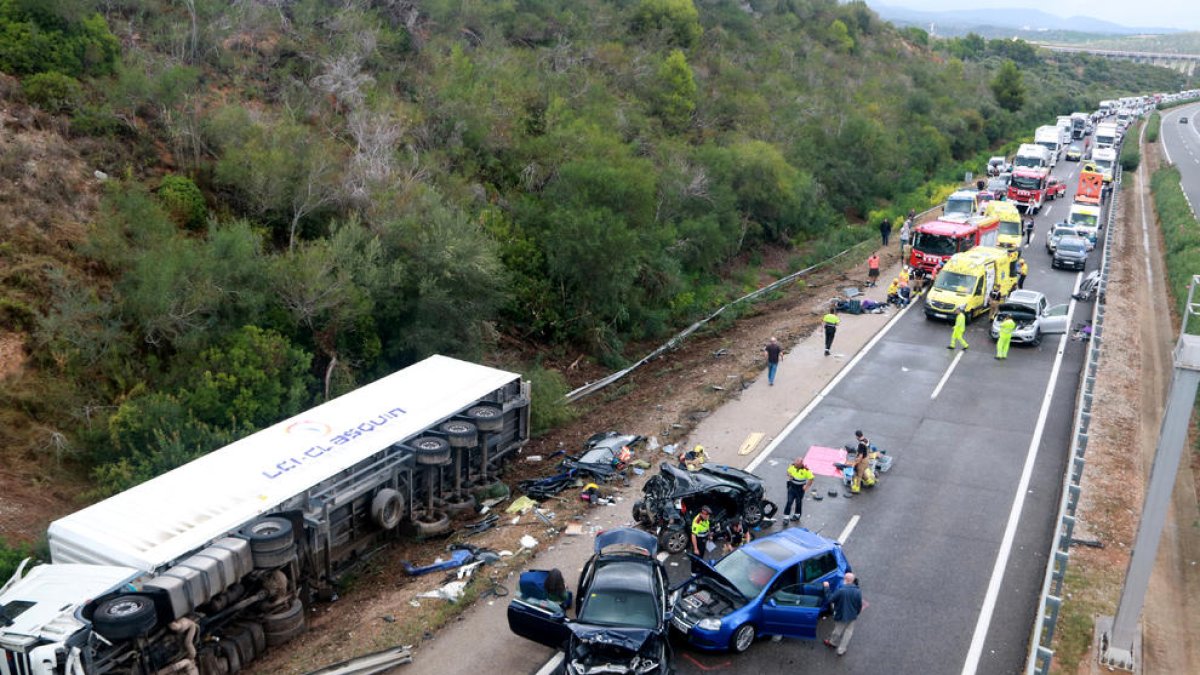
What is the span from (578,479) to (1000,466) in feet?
30.6

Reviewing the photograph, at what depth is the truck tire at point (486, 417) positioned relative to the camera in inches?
749

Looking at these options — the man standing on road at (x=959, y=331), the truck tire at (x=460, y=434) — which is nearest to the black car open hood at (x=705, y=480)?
the truck tire at (x=460, y=434)

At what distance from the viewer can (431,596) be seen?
14805 millimetres

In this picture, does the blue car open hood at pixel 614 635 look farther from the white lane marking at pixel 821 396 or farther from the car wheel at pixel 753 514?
the white lane marking at pixel 821 396

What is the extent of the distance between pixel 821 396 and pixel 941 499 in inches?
233

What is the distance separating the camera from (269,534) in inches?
547

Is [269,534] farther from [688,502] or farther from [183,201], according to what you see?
[183,201]

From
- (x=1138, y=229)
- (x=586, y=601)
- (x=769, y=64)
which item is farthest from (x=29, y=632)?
(x=769, y=64)

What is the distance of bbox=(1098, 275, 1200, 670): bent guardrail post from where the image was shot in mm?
11695

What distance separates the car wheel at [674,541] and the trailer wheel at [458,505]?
4.60m

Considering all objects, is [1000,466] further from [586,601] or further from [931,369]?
[586,601]

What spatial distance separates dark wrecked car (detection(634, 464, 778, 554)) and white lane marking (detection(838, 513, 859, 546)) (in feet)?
4.87

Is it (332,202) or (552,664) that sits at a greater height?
(332,202)

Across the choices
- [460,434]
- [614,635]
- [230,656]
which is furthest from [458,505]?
[614,635]
